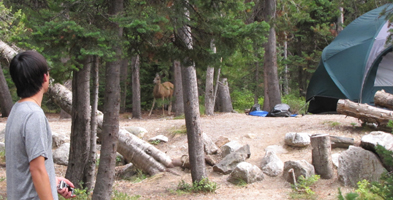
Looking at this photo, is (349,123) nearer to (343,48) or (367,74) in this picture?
(367,74)

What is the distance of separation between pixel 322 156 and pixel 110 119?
390cm

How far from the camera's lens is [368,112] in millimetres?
7844

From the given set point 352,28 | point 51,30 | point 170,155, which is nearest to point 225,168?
point 170,155

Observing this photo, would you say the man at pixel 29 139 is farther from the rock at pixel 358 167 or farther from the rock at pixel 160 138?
the rock at pixel 160 138

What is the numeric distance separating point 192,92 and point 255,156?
2375mm

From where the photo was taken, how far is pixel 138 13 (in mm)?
4371

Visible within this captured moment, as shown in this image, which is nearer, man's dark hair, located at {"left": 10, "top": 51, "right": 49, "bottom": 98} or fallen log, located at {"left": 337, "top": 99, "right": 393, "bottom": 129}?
man's dark hair, located at {"left": 10, "top": 51, "right": 49, "bottom": 98}

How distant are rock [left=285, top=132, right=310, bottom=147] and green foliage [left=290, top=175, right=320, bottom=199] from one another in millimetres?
1524

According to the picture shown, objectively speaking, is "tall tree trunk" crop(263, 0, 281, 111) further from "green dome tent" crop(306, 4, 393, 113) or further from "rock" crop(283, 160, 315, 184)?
"rock" crop(283, 160, 315, 184)

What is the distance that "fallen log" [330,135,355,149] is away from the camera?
752cm

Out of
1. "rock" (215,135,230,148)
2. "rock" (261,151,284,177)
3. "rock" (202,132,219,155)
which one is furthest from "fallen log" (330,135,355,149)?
"rock" (202,132,219,155)

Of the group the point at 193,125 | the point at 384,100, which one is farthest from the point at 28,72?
the point at 384,100

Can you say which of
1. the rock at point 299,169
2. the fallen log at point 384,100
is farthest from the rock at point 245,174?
the fallen log at point 384,100

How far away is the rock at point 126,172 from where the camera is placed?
7.55 m
